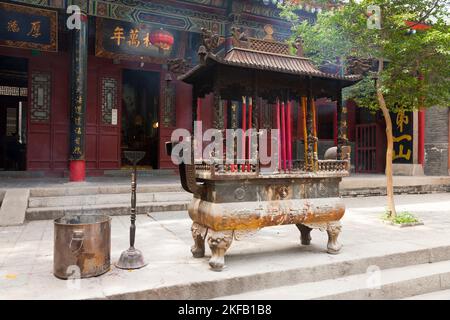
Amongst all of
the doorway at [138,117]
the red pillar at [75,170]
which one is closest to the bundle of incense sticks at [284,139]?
the red pillar at [75,170]

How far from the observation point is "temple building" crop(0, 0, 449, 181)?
9141 mm

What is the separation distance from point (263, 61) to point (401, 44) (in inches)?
140

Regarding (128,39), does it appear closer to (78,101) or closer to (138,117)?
(78,101)

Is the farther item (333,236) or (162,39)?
(162,39)

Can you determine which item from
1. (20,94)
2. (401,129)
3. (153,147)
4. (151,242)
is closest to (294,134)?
(401,129)

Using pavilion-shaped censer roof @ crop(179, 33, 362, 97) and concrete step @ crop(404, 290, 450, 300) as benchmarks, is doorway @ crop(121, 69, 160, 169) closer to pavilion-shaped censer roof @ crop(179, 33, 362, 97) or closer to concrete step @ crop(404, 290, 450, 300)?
pavilion-shaped censer roof @ crop(179, 33, 362, 97)

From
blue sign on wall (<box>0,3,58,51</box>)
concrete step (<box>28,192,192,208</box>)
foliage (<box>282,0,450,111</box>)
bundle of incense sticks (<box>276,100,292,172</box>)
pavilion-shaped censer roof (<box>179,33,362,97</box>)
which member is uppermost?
blue sign on wall (<box>0,3,58,51</box>)

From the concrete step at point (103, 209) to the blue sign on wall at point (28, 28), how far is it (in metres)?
4.93

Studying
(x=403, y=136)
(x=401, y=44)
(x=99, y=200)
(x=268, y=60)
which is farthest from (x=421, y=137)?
(x=99, y=200)

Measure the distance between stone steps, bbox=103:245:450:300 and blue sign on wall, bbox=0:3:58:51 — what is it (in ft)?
28.8

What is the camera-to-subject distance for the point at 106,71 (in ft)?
38.5

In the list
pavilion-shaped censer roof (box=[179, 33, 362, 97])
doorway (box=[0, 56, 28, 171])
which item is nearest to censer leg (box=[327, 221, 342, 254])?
pavilion-shaped censer roof (box=[179, 33, 362, 97])

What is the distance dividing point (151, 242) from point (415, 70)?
238 inches
